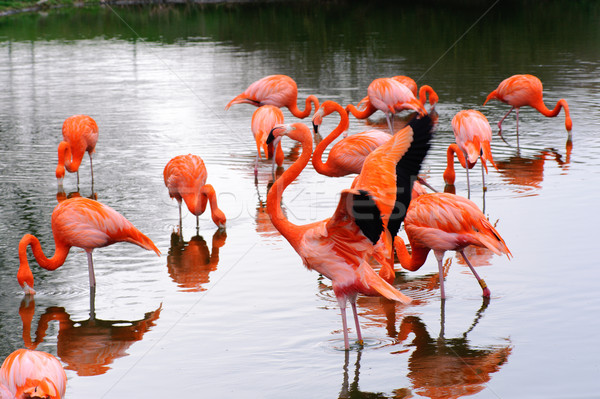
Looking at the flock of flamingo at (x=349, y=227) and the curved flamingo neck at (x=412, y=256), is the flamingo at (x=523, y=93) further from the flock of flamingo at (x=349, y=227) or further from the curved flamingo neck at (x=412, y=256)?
the curved flamingo neck at (x=412, y=256)

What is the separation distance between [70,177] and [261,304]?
449 centimetres

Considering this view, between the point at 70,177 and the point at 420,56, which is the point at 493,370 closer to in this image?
the point at 70,177

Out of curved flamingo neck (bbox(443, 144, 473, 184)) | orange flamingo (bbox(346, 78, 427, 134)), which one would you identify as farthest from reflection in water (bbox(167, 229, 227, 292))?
orange flamingo (bbox(346, 78, 427, 134))

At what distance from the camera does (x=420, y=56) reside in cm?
1800

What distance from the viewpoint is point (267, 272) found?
588cm

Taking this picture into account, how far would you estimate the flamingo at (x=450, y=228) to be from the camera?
16.7 ft

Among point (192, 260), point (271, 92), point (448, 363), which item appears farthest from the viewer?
point (271, 92)

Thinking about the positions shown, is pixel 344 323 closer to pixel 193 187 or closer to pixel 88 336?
pixel 88 336

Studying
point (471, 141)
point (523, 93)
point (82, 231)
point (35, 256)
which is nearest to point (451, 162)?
point (471, 141)

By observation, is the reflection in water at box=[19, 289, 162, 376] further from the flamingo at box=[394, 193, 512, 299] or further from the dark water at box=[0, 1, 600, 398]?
the flamingo at box=[394, 193, 512, 299]

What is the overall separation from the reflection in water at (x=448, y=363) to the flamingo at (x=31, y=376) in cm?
188

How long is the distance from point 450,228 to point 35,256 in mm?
2979

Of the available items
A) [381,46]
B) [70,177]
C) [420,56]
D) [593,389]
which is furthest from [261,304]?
[381,46]

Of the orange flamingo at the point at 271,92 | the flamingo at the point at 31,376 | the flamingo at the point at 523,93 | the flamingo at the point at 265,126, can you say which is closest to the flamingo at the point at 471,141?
the flamingo at the point at 265,126
